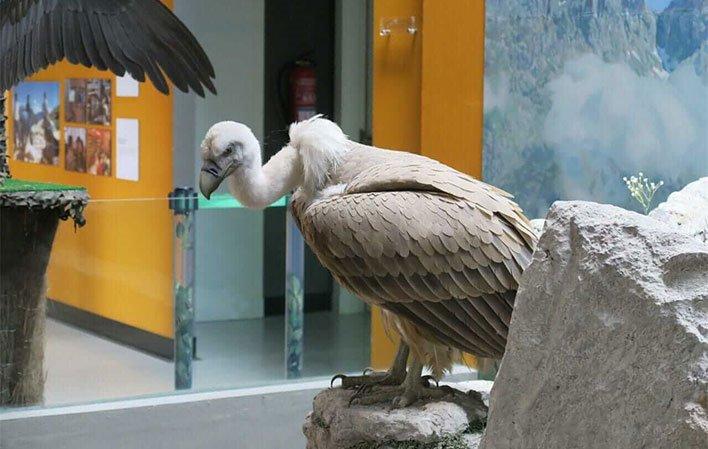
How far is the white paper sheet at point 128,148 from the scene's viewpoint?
5.77 m

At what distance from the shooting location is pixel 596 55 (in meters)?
6.05

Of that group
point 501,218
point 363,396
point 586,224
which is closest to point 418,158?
point 501,218

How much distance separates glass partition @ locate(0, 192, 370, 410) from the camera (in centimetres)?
536

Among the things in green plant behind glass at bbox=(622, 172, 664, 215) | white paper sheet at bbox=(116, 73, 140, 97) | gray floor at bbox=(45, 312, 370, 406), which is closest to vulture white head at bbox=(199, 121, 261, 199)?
gray floor at bbox=(45, 312, 370, 406)

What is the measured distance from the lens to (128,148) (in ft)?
19.0

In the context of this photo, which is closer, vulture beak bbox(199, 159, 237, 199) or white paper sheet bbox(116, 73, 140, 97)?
vulture beak bbox(199, 159, 237, 199)

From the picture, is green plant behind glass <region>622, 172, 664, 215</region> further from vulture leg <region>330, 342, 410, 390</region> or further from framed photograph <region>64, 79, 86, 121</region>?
framed photograph <region>64, 79, 86, 121</region>

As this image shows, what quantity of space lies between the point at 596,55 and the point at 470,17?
2.14 ft

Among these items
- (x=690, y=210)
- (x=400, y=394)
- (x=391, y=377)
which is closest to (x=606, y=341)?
(x=400, y=394)

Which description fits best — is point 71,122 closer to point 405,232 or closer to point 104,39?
point 104,39

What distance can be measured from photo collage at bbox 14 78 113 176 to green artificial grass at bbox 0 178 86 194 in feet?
0.74

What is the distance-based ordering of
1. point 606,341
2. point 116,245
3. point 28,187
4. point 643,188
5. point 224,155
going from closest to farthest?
point 606,341
point 224,155
point 28,187
point 116,245
point 643,188

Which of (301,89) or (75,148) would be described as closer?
(75,148)

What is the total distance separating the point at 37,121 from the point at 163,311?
1.06 metres
